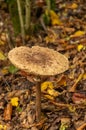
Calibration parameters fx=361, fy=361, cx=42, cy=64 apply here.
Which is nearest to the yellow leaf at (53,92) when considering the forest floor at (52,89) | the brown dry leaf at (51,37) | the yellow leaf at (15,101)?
the forest floor at (52,89)

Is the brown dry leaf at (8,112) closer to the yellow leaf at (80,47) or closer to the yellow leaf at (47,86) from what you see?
the yellow leaf at (47,86)

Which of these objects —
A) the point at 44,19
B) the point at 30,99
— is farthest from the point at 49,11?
the point at 30,99

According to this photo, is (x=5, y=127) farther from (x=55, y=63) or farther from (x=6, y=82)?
(x=55, y=63)

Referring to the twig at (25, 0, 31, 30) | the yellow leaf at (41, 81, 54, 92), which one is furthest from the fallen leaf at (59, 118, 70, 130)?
the twig at (25, 0, 31, 30)

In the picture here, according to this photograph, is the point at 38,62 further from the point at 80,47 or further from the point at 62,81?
the point at 80,47

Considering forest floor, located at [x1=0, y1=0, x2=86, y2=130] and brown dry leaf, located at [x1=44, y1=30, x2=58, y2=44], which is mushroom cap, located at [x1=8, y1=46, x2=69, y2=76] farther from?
brown dry leaf, located at [x1=44, y1=30, x2=58, y2=44]

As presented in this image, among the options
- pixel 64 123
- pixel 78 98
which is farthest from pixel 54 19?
pixel 64 123

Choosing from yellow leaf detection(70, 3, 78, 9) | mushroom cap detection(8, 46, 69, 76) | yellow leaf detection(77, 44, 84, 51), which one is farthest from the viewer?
yellow leaf detection(70, 3, 78, 9)
